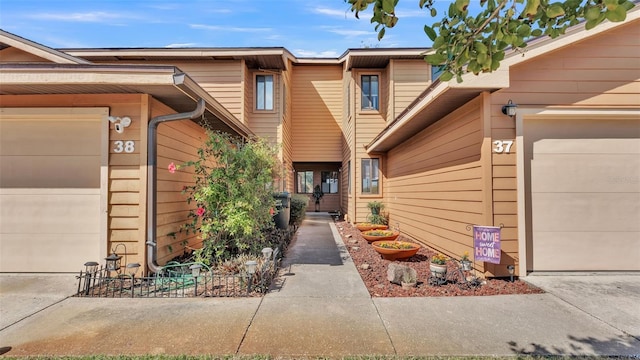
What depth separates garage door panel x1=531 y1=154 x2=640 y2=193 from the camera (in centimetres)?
450

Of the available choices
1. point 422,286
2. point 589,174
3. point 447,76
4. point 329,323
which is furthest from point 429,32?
point 589,174

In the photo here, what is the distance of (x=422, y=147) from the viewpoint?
6.89 meters

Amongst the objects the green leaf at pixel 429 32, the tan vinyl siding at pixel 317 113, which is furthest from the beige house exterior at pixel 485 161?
the tan vinyl siding at pixel 317 113

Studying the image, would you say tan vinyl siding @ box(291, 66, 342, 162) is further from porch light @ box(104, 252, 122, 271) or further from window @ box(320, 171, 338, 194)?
porch light @ box(104, 252, 122, 271)

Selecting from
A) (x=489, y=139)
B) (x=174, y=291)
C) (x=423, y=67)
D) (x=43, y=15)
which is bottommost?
(x=174, y=291)

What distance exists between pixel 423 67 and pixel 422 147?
491 centimetres

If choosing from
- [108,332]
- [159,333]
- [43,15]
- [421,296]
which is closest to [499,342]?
[421,296]

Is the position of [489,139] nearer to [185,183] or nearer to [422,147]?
[422,147]

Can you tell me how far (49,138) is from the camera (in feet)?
14.9

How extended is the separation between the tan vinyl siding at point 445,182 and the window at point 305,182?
8.68 metres

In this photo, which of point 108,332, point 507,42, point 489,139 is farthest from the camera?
point 489,139

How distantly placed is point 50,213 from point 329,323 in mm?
4753

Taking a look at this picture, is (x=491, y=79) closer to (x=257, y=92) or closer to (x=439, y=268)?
(x=439, y=268)

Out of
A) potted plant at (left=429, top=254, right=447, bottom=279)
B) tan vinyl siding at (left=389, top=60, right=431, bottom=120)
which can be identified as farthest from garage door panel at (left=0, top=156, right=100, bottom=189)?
tan vinyl siding at (left=389, top=60, right=431, bottom=120)
